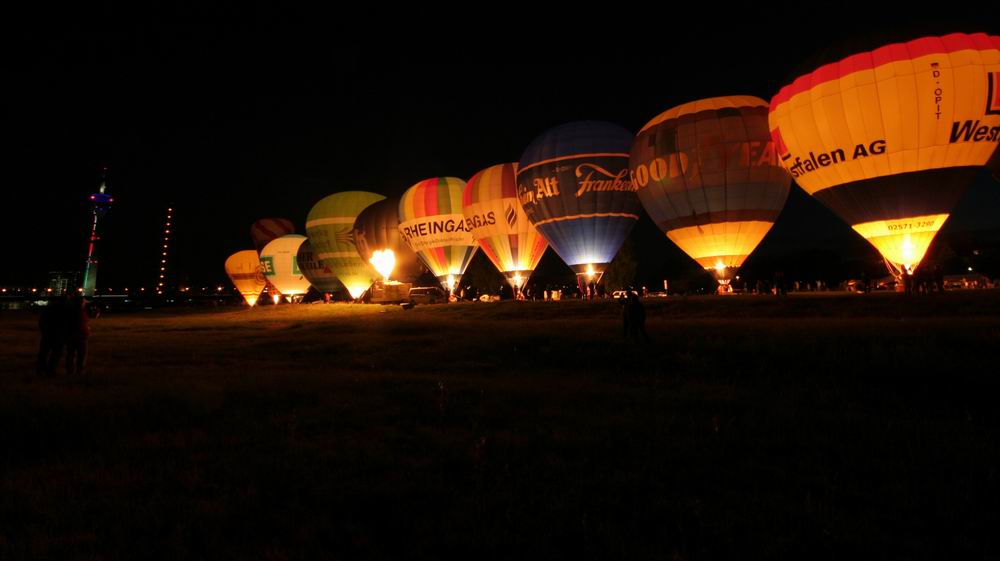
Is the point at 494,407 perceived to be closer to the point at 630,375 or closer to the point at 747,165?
the point at 630,375

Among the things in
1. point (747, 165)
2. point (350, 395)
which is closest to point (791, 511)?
point (350, 395)

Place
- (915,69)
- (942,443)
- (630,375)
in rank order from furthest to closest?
(915,69) → (630,375) → (942,443)

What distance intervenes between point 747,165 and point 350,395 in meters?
19.5

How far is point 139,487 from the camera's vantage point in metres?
4.09

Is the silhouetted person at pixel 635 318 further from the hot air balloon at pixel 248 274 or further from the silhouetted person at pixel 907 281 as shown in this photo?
the hot air balloon at pixel 248 274

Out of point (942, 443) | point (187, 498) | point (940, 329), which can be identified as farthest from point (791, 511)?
point (940, 329)

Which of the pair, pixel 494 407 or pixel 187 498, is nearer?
pixel 187 498

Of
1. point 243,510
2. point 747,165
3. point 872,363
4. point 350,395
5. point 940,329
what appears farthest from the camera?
point 747,165

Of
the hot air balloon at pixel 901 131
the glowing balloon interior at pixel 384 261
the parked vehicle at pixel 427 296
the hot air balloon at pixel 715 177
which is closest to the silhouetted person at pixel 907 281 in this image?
the hot air balloon at pixel 901 131

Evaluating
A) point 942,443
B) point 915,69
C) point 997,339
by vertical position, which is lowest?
point 942,443

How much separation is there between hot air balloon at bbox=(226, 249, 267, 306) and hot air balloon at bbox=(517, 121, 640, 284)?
34.2m

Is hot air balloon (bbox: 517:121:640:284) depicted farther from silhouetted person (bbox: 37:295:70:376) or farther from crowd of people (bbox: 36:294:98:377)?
silhouetted person (bbox: 37:295:70:376)

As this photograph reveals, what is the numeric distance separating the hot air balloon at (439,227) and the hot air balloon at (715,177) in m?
12.6

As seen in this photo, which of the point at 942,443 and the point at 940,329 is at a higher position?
the point at 940,329
